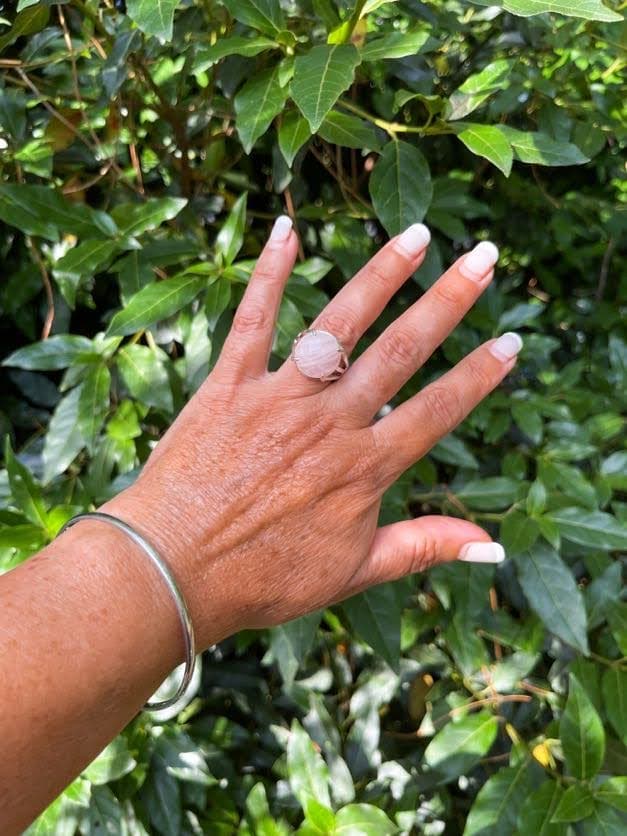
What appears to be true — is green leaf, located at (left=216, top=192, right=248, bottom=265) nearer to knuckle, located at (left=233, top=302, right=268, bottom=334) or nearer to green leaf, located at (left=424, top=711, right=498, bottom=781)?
knuckle, located at (left=233, top=302, right=268, bottom=334)

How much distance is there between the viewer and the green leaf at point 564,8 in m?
0.75

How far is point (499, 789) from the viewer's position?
48.6 inches

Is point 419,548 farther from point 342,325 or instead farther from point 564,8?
point 564,8

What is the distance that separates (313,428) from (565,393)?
2.93 ft

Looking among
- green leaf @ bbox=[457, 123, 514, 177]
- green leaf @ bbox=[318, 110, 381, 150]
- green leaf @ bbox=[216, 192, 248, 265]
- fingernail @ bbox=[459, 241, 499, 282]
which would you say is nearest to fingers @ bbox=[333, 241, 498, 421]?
fingernail @ bbox=[459, 241, 499, 282]

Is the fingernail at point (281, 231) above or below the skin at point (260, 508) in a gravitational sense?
above

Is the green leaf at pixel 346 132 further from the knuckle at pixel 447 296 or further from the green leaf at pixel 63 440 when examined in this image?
the green leaf at pixel 63 440

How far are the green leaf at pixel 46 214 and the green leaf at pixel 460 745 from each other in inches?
41.7

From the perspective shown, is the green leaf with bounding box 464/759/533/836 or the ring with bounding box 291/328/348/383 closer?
the ring with bounding box 291/328/348/383

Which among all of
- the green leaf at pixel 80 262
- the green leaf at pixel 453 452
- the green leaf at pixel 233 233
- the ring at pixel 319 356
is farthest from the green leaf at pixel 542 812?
the green leaf at pixel 80 262

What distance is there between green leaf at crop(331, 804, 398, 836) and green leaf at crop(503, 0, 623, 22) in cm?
115

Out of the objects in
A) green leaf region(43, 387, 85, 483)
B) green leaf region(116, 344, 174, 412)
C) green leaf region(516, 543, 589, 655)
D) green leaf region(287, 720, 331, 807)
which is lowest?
green leaf region(287, 720, 331, 807)

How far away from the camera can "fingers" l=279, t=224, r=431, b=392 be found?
0.96m

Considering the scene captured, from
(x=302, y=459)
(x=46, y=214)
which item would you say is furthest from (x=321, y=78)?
(x=46, y=214)
